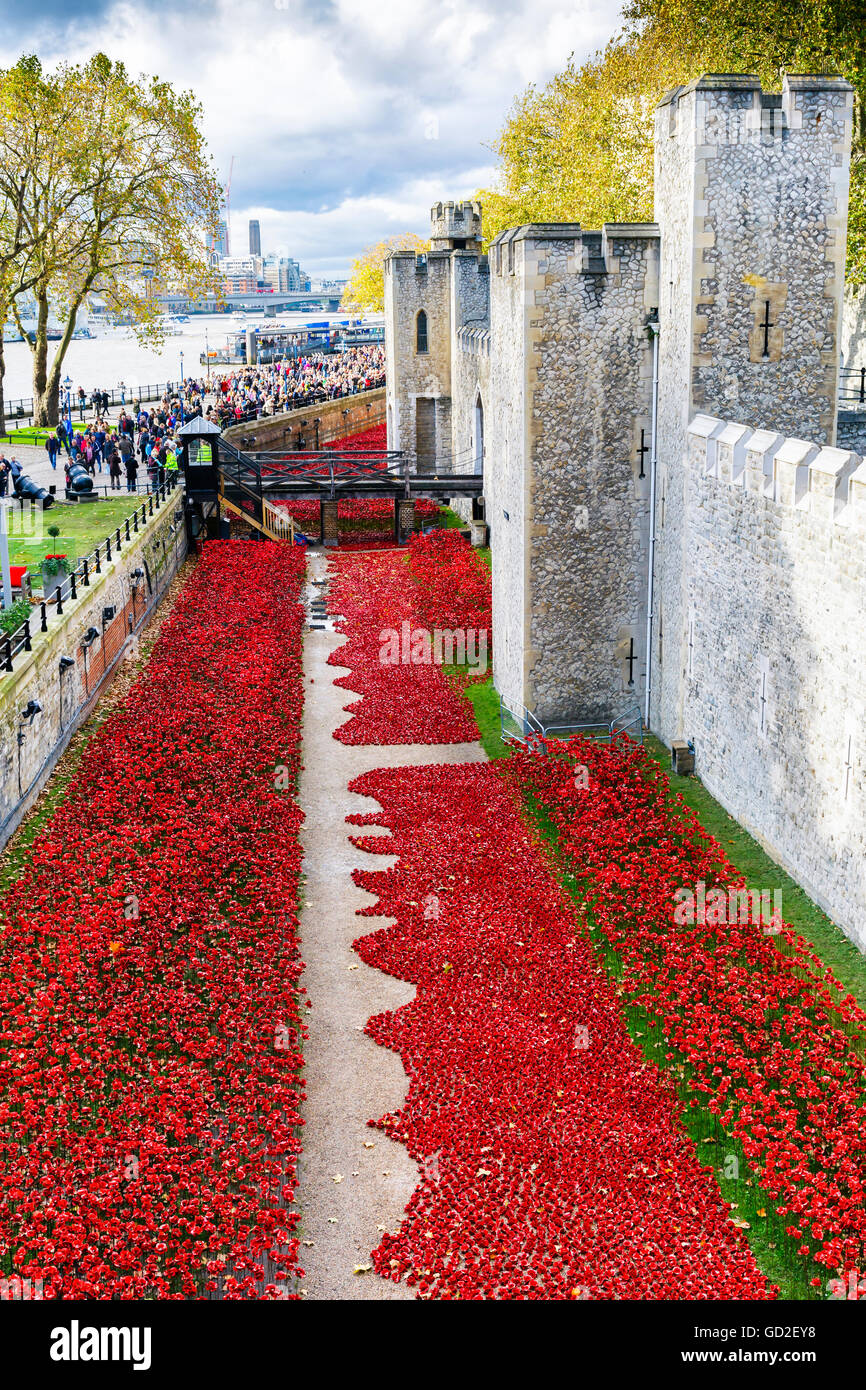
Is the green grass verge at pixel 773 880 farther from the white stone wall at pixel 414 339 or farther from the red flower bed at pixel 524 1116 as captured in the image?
the white stone wall at pixel 414 339

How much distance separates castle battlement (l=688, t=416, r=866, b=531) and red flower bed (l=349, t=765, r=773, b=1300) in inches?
192

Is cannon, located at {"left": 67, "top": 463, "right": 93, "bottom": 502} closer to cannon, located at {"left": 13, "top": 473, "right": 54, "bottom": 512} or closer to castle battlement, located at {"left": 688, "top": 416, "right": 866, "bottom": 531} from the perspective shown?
cannon, located at {"left": 13, "top": 473, "right": 54, "bottom": 512}

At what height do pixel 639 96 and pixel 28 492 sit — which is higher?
pixel 639 96

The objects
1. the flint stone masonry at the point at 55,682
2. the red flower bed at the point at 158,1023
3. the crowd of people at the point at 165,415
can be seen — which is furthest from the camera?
the crowd of people at the point at 165,415

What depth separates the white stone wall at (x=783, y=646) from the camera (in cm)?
1248

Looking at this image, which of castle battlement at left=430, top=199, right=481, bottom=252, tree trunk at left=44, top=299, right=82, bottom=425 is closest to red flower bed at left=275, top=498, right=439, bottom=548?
castle battlement at left=430, top=199, right=481, bottom=252

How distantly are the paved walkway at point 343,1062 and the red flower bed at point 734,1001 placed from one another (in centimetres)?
237

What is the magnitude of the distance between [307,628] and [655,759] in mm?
10747

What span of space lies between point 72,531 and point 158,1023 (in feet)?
62.2

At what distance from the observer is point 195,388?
2372 inches

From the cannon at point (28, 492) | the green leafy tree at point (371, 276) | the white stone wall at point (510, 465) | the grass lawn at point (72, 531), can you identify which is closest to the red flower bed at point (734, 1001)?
the white stone wall at point (510, 465)

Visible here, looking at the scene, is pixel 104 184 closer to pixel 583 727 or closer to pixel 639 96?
pixel 639 96

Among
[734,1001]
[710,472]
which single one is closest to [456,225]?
[710,472]

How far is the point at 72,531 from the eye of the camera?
92.7 ft
